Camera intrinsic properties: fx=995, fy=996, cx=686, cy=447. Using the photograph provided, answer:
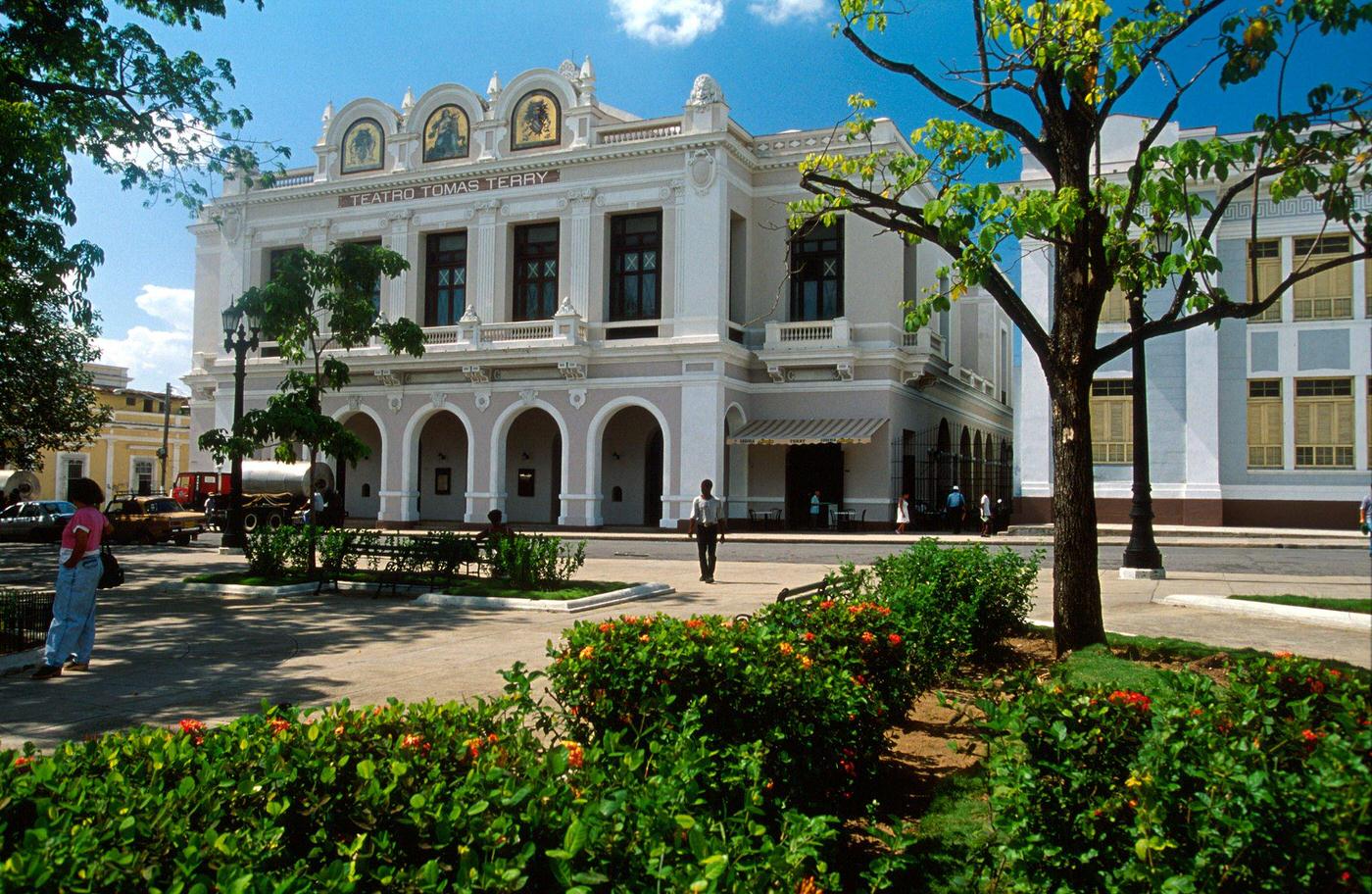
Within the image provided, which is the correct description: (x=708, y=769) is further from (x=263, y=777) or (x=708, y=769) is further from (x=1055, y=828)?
(x=263, y=777)

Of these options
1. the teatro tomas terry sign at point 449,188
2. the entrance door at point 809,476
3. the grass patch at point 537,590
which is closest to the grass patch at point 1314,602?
the grass patch at point 537,590

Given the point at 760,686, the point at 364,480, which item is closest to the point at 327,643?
the point at 760,686

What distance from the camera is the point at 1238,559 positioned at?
18.1 meters

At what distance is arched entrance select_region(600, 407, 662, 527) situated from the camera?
34531 mm

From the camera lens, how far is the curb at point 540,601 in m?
12.8

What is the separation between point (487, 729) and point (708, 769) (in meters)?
0.83

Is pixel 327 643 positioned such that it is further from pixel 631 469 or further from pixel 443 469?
pixel 443 469

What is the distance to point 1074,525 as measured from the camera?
732 centimetres

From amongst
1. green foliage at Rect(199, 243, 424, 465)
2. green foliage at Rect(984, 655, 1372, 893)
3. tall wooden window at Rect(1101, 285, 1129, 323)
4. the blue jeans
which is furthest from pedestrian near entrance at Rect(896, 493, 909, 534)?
green foliage at Rect(984, 655, 1372, 893)

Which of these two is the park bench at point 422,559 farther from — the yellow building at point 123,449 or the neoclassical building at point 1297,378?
the yellow building at point 123,449

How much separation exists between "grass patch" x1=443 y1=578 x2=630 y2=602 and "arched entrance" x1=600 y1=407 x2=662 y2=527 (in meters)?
19.5

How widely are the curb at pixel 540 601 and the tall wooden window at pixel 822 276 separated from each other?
19.5 meters

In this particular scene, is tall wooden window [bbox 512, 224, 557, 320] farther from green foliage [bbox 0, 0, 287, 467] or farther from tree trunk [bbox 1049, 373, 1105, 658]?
tree trunk [bbox 1049, 373, 1105, 658]

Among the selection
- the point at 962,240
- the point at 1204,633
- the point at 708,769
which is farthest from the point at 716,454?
the point at 708,769
